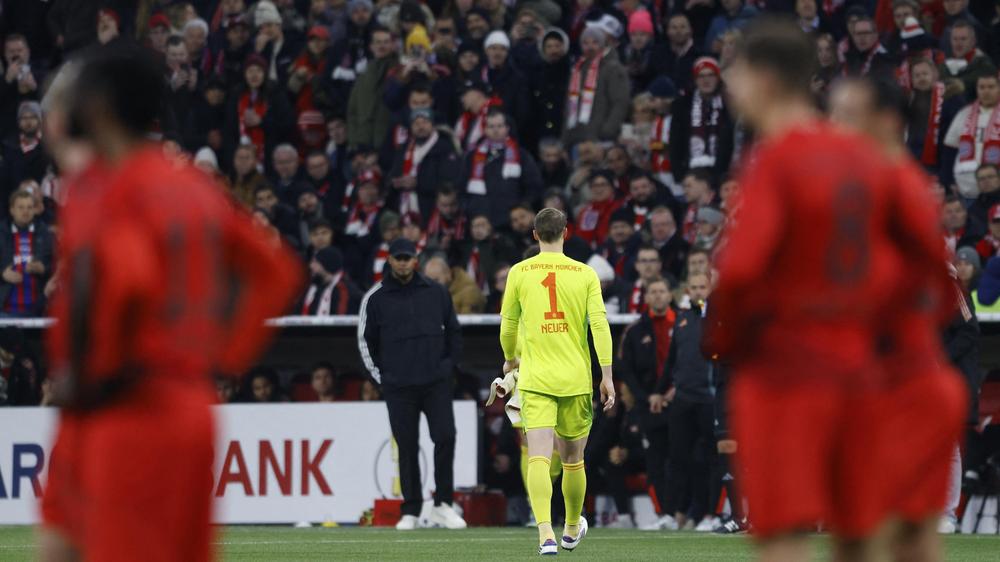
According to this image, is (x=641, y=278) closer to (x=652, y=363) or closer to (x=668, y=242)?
(x=668, y=242)

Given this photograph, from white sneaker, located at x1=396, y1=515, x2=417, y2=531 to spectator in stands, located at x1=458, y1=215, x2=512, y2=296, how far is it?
3482 millimetres

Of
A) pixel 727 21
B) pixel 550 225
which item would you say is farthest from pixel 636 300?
pixel 550 225

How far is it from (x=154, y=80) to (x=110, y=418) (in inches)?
36.2

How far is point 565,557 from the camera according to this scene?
43.8 feet

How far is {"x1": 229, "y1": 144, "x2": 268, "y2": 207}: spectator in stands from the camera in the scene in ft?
75.9

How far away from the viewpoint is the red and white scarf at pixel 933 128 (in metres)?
20.1

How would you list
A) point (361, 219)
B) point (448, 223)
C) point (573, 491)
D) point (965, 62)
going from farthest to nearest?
point (361, 219) → point (448, 223) → point (965, 62) → point (573, 491)

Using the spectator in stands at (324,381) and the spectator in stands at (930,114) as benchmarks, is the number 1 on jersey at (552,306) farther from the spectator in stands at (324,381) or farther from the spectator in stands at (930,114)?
the spectator in stands at (930,114)

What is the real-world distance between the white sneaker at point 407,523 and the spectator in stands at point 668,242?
4307 mm

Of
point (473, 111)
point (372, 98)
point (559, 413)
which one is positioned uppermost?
point (372, 98)

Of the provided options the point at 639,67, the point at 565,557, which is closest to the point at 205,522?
the point at 565,557

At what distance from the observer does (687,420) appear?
58.2 feet

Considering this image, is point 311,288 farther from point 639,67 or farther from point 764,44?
point 764,44

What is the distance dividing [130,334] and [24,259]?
1702cm
